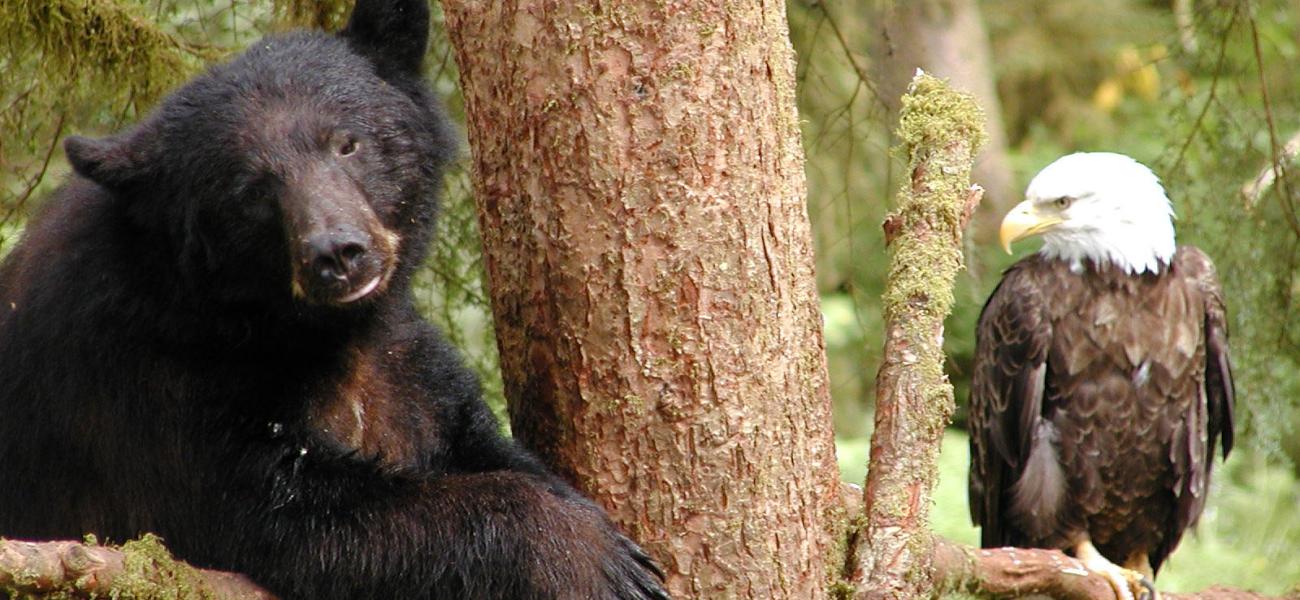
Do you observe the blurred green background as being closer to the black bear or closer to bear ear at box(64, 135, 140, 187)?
the black bear

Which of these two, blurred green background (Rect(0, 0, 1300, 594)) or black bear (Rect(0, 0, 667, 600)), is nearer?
black bear (Rect(0, 0, 667, 600))

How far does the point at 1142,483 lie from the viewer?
6156 millimetres

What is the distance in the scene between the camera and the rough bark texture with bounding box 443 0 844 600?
121 inches

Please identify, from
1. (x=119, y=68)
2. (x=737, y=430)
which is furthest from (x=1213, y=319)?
(x=119, y=68)

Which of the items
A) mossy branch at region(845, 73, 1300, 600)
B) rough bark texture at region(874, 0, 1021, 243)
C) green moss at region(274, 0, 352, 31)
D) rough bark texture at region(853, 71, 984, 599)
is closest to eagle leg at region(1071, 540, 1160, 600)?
mossy branch at region(845, 73, 1300, 600)

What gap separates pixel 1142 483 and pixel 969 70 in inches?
193

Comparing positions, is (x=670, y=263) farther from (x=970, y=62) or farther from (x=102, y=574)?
(x=970, y=62)

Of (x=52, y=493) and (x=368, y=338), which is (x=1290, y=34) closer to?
(x=368, y=338)

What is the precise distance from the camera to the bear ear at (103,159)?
321 centimetres

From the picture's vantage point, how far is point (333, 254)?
315 cm

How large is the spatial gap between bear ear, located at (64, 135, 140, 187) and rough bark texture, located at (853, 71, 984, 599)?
189 centimetres

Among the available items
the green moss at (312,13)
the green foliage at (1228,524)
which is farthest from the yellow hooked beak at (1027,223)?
the green moss at (312,13)

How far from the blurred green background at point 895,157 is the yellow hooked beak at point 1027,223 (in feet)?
0.51

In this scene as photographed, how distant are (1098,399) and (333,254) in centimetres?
402
